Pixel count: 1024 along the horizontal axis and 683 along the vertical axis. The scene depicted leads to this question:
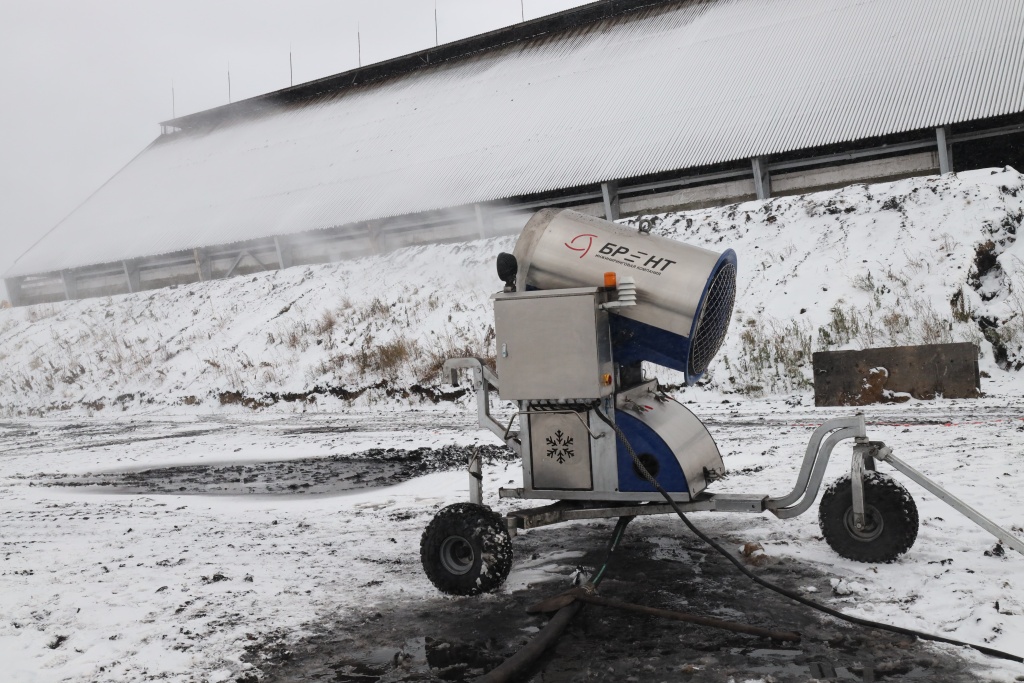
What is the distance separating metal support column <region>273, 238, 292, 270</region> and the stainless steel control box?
22267 mm

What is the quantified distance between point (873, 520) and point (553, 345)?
2132mm

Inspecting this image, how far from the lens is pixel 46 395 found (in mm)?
22328

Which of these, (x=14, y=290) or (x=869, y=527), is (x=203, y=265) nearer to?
(x=14, y=290)

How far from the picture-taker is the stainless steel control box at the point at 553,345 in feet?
15.4

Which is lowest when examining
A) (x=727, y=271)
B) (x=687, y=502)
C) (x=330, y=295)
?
(x=687, y=502)

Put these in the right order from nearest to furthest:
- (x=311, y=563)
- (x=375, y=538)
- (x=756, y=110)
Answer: (x=311, y=563), (x=375, y=538), (x=756, y=110)

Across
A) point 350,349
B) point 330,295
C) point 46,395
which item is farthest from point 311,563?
point 46,395

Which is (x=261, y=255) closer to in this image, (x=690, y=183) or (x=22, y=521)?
(x=690, y=183)

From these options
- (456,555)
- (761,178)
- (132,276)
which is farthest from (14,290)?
(456,555)

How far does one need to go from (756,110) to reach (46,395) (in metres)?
20.4

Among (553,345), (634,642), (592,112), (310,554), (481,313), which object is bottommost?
(634,642)

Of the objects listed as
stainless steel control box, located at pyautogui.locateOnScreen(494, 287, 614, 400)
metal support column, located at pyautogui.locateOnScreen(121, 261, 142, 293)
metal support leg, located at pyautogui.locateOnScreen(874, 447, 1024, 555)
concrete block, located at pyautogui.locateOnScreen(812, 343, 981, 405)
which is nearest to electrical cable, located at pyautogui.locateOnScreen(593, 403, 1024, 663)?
stainless steel control box, located at pyautogui.locateOnScreen(494, 287, 614, 400)

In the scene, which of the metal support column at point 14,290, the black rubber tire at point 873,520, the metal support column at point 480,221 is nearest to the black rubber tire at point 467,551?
the black rubber tire at point 873,520

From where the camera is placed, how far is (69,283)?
3272 cm
